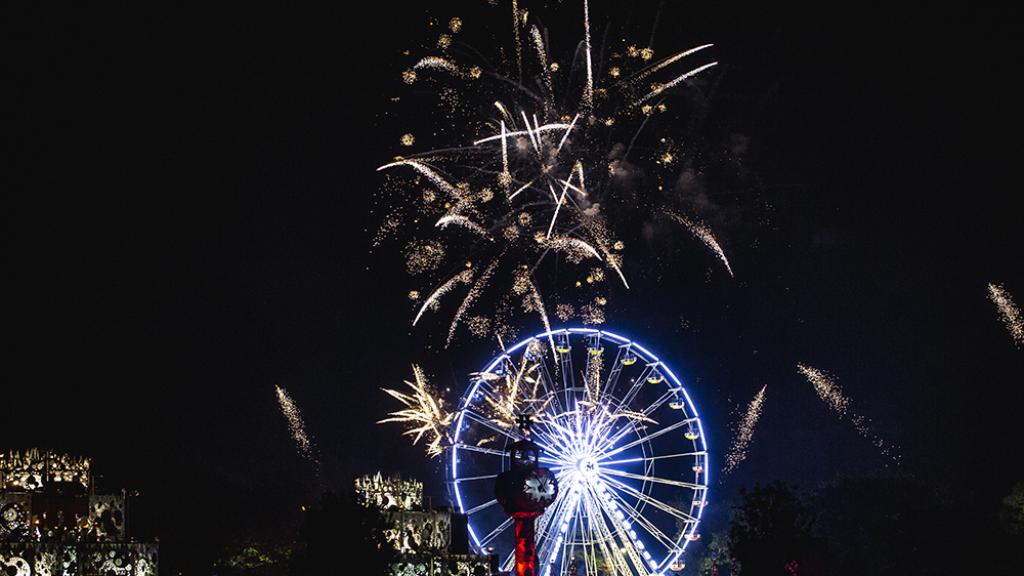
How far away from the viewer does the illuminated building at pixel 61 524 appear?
26.2m

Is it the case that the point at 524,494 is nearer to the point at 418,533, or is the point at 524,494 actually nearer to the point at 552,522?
the point at 418,533

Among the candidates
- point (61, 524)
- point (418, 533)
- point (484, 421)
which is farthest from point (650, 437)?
point (61, 524)

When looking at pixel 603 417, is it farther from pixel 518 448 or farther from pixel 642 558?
pixel 518 448

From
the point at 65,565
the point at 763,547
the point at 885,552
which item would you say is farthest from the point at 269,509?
the point at 65,565

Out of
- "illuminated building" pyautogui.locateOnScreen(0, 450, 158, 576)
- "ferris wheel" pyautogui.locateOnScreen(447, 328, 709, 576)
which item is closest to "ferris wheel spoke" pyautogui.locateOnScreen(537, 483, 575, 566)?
"ferris wheel" pyautogui.locateOnScreen(447, 328, 709, 576)

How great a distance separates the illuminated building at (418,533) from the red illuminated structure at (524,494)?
2436 mm

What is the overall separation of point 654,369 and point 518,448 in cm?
Answer: 1401

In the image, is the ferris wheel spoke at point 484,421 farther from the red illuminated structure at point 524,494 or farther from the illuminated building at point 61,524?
the illuminated building at point 61,524

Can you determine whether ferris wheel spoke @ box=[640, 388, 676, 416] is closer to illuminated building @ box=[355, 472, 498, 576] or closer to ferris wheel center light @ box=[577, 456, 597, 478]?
ferris wheel center light @ box=[577, 456, 597, 478]

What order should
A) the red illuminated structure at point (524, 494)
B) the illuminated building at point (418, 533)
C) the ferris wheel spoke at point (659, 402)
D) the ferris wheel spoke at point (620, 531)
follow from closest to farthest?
the illuminated building at point (418, 533) → the red illuminated structure at point (524, 494) → the ferris wheel spoke at point (620, 531) → the ferris wheel spoke at point (659, 402)

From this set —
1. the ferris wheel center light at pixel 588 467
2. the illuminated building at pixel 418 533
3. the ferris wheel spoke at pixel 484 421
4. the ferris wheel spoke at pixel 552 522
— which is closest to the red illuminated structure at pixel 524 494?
the illuminated building at pixel 418 533

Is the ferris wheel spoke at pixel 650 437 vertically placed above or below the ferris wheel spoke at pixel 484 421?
below

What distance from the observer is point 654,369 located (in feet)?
166

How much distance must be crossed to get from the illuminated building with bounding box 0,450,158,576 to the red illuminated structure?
1230 centimetres
